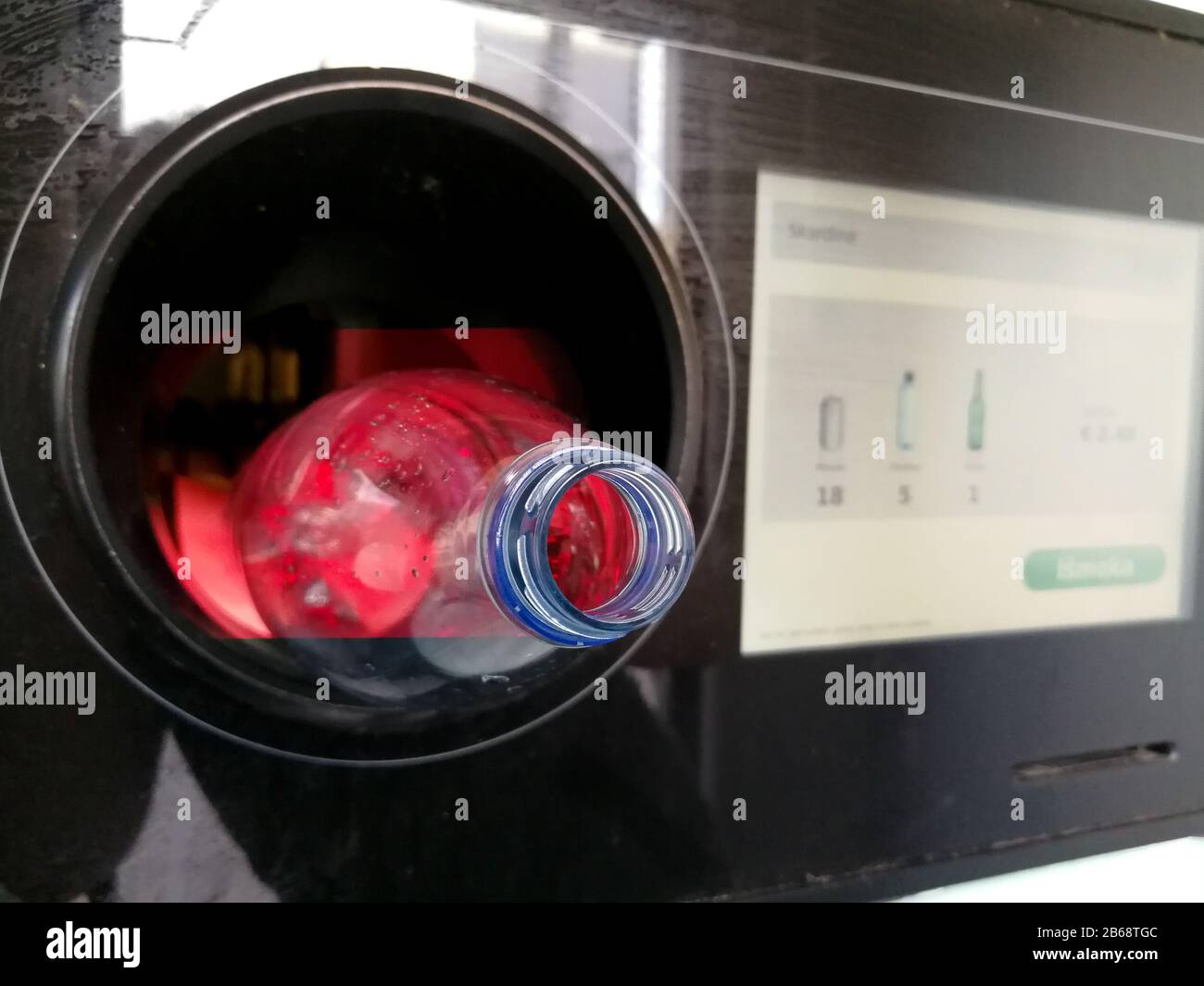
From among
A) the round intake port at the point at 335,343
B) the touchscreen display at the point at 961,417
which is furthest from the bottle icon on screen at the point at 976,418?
the round intake port at the point at 335,343

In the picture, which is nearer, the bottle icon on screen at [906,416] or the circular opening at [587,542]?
the circular opening at [587,542]

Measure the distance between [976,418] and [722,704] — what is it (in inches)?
7.7

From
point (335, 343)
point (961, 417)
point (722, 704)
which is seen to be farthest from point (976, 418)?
point (335, 343)

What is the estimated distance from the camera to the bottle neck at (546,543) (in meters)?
0.25

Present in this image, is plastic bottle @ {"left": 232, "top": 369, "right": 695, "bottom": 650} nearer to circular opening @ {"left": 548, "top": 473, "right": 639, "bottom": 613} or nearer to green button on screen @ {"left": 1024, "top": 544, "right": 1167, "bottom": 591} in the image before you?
circular opening @ {"left": 548, "top": 473, "right": 639, "bottom": 613}

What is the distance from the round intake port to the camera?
312mm

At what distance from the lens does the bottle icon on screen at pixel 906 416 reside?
416 millimetres

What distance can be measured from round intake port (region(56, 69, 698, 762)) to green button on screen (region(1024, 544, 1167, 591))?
0.69ft

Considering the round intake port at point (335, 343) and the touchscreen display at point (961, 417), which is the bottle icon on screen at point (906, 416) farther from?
the round intake port at point (335, 343)

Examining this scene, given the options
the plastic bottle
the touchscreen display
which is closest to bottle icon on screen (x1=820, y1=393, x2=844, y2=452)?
the touchscreen display

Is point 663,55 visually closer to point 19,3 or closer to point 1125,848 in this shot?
point 19,3

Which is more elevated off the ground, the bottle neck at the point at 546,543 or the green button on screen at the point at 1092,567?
the bottle neck at the point at 546,543
